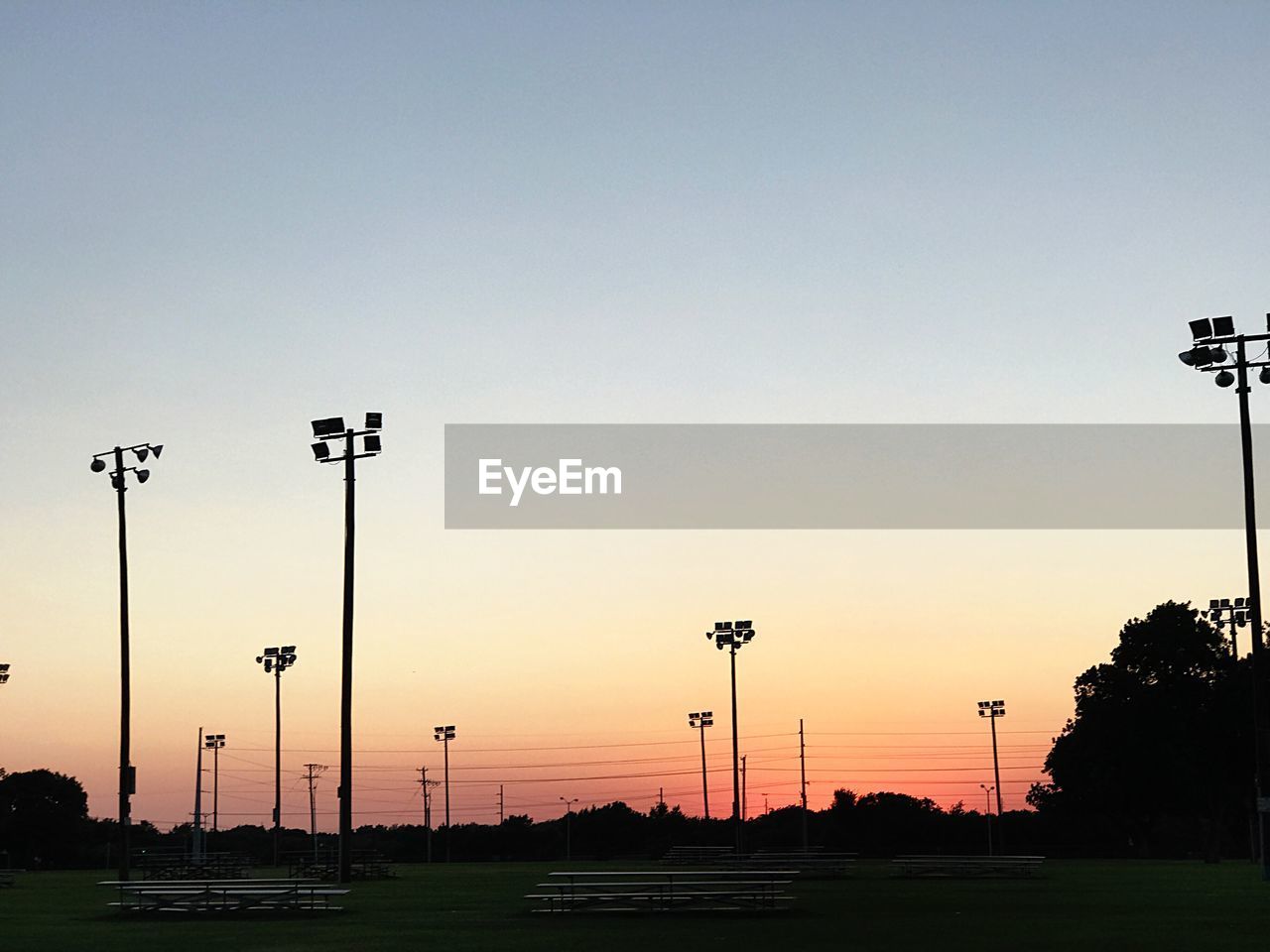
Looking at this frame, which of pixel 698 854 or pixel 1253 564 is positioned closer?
pixel 1253 564

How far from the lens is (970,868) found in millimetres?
57188

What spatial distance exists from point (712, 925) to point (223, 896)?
34.3 ft

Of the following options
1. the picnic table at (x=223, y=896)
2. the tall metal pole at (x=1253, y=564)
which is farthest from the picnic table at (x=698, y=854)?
the picnic table at (x=223, y=896)

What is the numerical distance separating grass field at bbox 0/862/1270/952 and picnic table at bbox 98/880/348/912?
0.75 metres

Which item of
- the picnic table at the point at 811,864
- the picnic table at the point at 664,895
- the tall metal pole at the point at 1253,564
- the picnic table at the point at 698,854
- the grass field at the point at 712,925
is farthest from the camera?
the picnic table at the point at 698,854

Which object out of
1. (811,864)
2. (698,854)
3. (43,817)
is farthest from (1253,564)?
(43,817)

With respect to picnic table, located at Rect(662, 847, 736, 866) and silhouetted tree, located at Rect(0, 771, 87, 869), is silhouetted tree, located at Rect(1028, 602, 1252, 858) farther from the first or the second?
silhouetted tree, located at Rect(0, 771, 87, 869)

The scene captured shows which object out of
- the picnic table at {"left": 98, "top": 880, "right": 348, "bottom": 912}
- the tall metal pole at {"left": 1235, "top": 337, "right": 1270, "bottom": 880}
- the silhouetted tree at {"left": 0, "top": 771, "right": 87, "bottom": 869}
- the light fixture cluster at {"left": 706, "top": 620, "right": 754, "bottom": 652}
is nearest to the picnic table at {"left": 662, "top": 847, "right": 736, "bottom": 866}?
the light fixture cluster at {"left": 706, "top": 620, "right": 754, "bottom": 652}

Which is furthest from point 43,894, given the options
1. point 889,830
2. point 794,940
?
point 889,830

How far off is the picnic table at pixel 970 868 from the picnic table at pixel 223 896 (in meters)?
29.0

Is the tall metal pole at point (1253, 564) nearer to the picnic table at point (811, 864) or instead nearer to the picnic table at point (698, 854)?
the picnic table at point (811, 864)

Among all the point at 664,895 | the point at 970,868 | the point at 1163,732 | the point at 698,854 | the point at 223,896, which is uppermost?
the point at 1163,732

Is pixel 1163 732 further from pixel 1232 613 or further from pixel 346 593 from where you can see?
pixel 346 593

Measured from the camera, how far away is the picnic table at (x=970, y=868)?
55.2m
